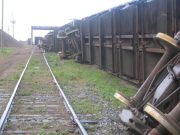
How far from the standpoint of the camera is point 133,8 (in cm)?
1566

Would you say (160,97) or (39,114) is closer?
(160,97)

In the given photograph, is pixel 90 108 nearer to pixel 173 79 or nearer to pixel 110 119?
pixel 110 119

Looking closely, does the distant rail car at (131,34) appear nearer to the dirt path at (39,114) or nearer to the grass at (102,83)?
the grass at (102,83)

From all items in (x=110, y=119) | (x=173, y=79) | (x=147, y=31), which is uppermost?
(x=147, y=31)

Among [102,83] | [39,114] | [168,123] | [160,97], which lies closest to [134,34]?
[102,83]

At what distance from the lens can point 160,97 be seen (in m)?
7.52

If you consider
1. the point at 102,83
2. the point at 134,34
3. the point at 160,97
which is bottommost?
the point at 102,83

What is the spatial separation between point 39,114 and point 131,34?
5682 millimetres

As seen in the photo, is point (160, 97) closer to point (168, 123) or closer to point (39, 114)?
point (168, 123)

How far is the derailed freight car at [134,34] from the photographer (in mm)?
12328

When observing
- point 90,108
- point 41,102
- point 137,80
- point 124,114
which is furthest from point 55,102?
point 124,114

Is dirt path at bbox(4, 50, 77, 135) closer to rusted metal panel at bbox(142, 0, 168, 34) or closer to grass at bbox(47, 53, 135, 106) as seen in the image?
grass at bbox(47, 53, 135, 106)

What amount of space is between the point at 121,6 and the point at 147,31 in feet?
12.8

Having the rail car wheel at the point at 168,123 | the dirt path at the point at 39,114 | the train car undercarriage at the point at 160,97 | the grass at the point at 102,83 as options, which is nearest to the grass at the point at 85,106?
the dirt path at the point at 39,114
